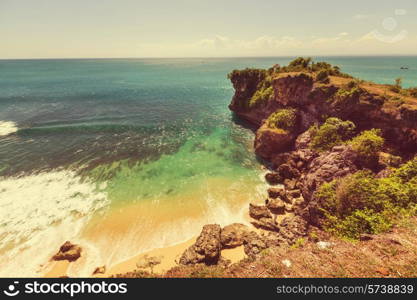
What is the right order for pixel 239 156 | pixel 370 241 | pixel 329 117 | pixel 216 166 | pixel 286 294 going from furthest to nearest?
1. pixel 239 156
2. pixel 216 166
3. pixel 329 117
4. pixel 370 241
5. pixel 286 294

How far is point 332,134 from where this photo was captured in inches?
853

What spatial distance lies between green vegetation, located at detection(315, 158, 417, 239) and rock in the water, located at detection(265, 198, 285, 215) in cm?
427

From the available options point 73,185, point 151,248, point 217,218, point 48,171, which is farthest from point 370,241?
point 48,171

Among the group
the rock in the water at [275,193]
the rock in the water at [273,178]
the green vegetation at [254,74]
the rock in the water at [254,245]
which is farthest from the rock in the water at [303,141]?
the green vegetation at [254,74]

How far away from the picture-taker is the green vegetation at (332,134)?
21062 mm

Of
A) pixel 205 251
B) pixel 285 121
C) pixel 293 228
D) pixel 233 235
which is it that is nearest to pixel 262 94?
pixel 285 121

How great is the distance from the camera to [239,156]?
2873cm

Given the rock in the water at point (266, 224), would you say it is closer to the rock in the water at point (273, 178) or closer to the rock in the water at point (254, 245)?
the rock in the water at point (254, 245)

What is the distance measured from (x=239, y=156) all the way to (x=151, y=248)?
18.0 metres

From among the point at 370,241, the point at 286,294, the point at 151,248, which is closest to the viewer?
the point at 286,294

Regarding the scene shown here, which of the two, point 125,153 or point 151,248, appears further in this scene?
point 125,153

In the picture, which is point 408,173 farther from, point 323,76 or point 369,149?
point 323,76

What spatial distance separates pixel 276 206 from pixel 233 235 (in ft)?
18.6

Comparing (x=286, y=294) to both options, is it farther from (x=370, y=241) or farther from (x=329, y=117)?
(x=329, y=117)
